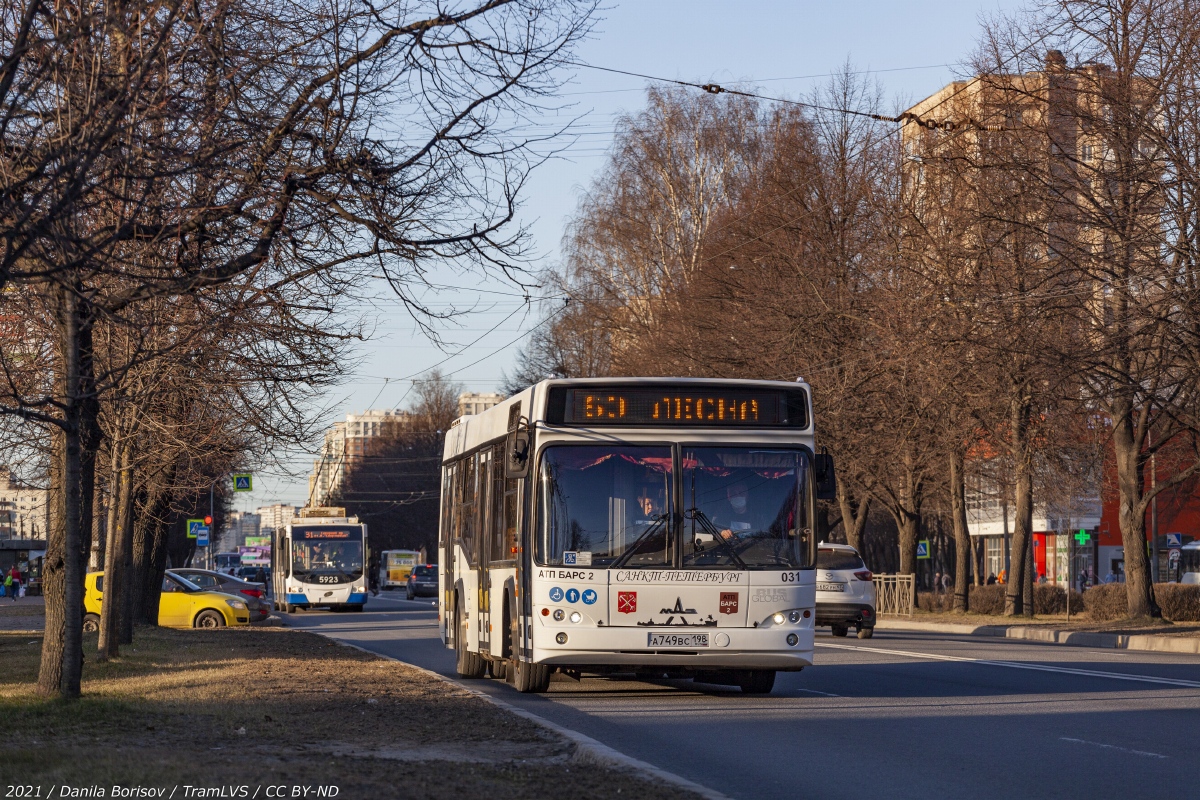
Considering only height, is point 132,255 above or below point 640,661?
above

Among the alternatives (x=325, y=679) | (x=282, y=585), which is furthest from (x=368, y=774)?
(x=282, y=585)

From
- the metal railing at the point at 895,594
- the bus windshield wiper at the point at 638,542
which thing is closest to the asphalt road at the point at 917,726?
the bus windshield wiper at the point at 638,542

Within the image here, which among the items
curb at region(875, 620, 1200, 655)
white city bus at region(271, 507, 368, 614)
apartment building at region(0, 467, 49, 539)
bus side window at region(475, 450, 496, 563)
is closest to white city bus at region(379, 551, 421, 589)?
apartment building at region(0, 467, 49, 539)

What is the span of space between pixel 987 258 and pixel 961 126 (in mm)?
2971

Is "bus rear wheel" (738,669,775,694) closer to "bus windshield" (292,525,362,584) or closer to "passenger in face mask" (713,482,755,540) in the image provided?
"passenger in face mask" (713,482,755,540)

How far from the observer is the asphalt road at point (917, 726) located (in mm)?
9508

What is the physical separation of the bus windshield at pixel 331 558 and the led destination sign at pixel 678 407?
121 feet

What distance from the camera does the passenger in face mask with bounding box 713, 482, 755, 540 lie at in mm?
14555

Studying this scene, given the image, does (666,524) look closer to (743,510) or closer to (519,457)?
(743,510)

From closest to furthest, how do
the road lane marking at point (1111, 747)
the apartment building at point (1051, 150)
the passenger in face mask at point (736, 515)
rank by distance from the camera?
the road lane marking at point (1111, 747) → the passenger in face mask at point (736, 515) → the apartment building at point (1051, 150)

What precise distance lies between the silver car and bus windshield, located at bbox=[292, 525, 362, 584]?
32.5ft

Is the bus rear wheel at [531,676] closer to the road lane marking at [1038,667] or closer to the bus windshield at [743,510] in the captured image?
the bus windshield at [743,510]

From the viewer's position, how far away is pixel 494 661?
18.2m

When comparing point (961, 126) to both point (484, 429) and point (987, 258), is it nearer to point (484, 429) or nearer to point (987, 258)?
point (987, 258)
